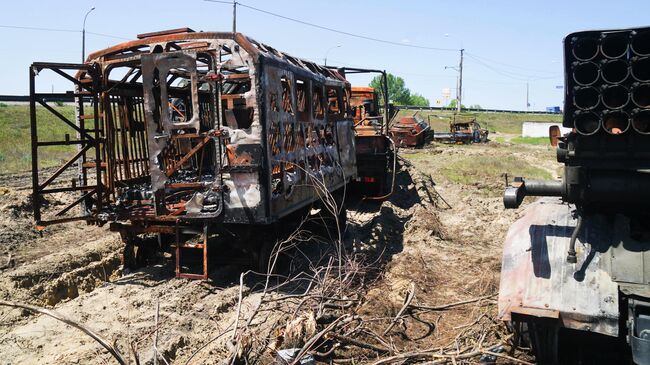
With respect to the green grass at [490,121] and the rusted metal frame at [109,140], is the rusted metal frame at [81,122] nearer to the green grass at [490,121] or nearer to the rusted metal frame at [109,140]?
the rusted metal frame at [109,140]

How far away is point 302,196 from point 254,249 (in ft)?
4.41

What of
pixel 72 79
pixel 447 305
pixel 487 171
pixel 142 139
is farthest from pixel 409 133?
pixel 447 305

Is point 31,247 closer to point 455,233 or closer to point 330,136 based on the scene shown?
point 330,136

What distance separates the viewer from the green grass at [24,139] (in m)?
23.7

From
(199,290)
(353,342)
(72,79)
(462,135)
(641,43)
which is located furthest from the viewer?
(462,135)

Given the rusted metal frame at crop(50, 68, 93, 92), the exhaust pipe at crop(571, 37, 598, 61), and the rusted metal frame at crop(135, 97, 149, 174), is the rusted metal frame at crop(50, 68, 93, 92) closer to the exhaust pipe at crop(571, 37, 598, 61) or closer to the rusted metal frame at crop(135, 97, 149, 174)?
the rusted metal frame at crop(135, 97, 149, 174)

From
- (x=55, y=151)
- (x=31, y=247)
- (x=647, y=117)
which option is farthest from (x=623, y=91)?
(x=55, y=151)

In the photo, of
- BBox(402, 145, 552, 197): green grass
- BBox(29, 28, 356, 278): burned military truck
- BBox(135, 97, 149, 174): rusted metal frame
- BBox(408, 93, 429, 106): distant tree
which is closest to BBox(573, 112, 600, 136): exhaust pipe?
BBox(29, 28, 356, 278): burned military truck

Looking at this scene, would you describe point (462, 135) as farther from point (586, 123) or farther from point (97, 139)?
A: point (586, 123)

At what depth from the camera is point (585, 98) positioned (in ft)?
13.3

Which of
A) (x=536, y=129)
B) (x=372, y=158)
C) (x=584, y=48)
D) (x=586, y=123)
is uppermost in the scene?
(x=536, y=129)

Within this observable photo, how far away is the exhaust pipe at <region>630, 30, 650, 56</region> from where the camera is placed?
151 inches

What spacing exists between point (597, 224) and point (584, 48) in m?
1.46

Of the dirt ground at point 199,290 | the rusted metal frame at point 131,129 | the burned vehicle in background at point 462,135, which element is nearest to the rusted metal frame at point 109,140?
the rusted metal frame at point 131,129
